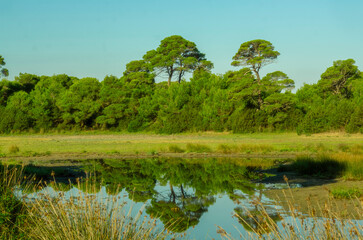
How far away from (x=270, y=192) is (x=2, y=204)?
9441 mm

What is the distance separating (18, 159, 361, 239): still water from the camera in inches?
393

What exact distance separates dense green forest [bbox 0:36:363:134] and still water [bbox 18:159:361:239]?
2461cm

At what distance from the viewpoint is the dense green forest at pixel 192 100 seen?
4988cm

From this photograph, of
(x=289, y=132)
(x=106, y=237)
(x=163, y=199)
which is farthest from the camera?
(x=289, y=132)

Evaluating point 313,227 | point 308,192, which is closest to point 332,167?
point 308,192

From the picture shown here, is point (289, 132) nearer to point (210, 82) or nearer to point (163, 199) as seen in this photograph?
point (210, 82)

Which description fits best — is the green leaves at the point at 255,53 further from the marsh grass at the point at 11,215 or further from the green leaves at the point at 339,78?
the marsh grass at the point at 11,215

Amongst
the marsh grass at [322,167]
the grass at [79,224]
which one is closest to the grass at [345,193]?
the marsh grass at [322,167]

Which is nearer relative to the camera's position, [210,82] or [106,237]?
[106,237]

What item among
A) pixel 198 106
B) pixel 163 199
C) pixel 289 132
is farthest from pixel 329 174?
pixel 198 106

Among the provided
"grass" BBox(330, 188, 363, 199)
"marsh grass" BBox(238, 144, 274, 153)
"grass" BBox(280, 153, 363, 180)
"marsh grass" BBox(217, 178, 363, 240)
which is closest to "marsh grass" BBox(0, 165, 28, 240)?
"marsh grass" BBox(217, 178, 363, 240)

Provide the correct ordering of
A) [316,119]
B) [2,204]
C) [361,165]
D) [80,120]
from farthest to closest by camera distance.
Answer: [80,120]
[316,119]
[361,165]
[2,204]

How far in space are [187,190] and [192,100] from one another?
135ft

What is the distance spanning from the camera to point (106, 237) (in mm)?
6164
